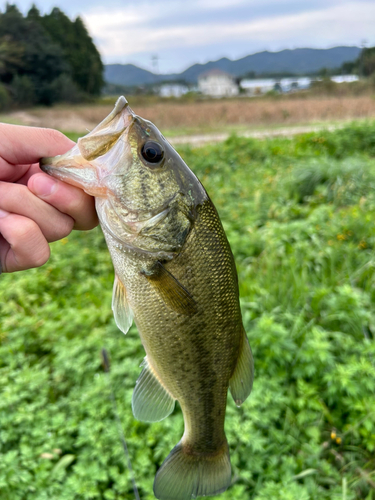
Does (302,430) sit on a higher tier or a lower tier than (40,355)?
lower

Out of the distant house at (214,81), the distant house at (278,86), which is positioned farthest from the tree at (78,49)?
the distant house at (214,81)

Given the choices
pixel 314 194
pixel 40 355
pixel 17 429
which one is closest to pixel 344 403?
pixel 17 429

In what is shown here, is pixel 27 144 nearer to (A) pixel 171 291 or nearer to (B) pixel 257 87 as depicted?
(A) pixel 171 291

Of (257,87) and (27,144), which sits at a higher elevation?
(257,87)

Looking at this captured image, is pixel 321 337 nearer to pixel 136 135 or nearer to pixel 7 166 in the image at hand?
pixel 136 135

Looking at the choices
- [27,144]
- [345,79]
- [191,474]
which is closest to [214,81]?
[345,79]

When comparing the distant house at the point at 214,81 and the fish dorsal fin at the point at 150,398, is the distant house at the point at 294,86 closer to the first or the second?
the distant house at the point at 214,81

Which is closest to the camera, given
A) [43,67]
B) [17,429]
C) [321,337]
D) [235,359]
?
[235,359]
